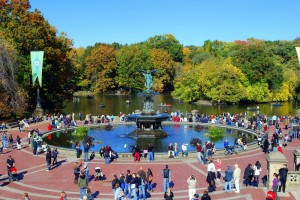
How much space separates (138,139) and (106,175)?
41.5ft

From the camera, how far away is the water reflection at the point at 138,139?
32700 mm

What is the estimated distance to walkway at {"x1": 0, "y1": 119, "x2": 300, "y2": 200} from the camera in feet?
64.2

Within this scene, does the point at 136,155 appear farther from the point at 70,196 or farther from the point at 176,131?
the point at 176,131

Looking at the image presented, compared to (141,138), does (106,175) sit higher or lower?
lower

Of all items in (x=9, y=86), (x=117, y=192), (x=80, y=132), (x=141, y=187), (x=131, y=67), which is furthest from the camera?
(x=131, y=67)

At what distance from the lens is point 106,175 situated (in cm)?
2327

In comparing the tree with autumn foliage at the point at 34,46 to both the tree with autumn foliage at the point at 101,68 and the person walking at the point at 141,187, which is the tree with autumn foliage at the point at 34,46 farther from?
the tree with autumn foliage at the point at 101,68

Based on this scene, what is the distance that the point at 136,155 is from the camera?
26344 millimetres

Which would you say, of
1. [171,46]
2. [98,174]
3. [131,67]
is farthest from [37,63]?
[171,46]

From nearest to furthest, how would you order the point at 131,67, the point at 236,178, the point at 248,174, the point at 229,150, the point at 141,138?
the point at 236,178
the point at 248,174
the point at 229,150
the point at 141,138
the point at 131,67

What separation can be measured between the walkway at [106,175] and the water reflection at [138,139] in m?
4.29

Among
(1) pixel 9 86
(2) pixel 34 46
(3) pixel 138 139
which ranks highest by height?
(2) pixel 34 46

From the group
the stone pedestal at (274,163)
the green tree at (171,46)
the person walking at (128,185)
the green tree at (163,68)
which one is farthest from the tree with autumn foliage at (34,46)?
the green tree at (171,46)

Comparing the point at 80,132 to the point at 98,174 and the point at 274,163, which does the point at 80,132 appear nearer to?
the point at 98,174
